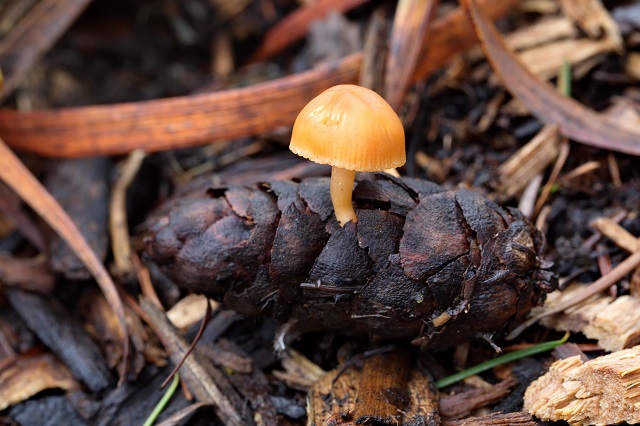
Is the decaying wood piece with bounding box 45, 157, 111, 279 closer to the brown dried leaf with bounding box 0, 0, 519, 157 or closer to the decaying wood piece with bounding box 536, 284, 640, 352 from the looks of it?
the brown dried leaf with bounding box 0, 0, 519, 157

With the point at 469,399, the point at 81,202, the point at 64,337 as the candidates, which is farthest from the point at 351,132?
the point at 81,202

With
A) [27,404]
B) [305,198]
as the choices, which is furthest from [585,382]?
[27,404]

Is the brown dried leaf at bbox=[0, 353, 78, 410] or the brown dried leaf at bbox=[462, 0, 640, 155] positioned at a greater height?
the brown dried leaf at bbox=[462, 0, 640, 155]

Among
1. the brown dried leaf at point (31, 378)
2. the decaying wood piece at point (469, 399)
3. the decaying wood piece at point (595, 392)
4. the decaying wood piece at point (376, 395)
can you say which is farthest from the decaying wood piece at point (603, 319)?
the brown dried leaf at point (31, 378)

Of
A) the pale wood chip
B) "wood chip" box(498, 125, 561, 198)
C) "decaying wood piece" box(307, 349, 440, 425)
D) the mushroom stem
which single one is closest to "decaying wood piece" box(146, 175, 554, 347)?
the mushroom stem

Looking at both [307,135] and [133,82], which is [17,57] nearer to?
[133,82]

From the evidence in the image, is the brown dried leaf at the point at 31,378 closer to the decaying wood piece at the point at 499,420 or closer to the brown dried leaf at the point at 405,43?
the decaying wood piece at the point at 499,420
